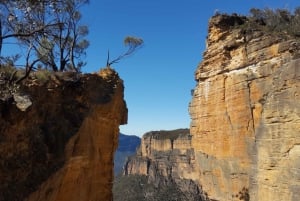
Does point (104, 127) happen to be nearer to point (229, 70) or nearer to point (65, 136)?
point (65, 136)

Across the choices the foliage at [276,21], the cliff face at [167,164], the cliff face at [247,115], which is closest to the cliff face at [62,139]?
the cliff face at [247,115]

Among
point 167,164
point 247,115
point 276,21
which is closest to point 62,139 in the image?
point 247,115

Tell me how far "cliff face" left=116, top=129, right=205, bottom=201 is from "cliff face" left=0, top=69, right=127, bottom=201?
79640 millimetres

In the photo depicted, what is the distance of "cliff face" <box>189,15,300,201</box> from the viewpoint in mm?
16609

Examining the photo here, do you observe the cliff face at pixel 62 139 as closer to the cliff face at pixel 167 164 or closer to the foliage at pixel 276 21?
the foliage at pixel 276 21

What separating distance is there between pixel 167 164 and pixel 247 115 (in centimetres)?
9807

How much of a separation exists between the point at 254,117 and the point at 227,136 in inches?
91.9

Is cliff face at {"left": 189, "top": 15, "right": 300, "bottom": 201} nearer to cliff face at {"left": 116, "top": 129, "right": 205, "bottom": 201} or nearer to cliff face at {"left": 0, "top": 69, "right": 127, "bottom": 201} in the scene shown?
cliff face at {"left": 0, "top": 69, "right": 127, "bottom": 201}

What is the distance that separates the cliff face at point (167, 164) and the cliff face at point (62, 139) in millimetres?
79640

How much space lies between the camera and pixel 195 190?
98.1m

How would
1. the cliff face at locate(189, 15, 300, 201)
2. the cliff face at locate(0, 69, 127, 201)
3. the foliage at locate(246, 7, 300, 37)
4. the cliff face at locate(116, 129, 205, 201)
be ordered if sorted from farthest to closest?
the cliff face at locate(116, 129, 205, 201), the foliage at locate(246, 7, 300, 37), the cliff face at locate(189, 15, 300, 201), the cliff face at locate(0, 69, 127, 201)

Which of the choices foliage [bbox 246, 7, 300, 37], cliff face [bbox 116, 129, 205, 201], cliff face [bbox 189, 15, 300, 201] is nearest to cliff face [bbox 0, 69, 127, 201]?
cliff face [bbox 189, 15, 300, 201]

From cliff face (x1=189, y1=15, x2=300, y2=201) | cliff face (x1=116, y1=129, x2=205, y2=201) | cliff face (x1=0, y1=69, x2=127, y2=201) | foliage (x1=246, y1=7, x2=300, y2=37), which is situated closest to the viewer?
cliff face (x1=0, y1=69, x2=127, y2=201)

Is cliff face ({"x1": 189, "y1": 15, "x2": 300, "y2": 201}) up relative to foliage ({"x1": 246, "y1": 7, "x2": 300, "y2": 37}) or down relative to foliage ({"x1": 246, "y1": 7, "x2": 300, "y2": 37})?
down
